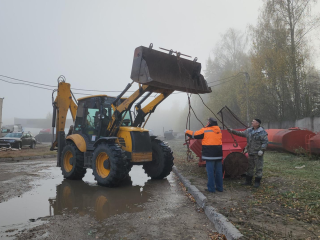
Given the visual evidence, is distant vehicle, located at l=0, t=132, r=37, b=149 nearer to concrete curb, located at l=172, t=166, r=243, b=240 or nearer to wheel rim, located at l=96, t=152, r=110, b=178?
wheel rim, located at l=96, t=152, r=110, b=178

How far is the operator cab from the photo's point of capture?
27.6ft

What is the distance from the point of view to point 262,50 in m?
26.6

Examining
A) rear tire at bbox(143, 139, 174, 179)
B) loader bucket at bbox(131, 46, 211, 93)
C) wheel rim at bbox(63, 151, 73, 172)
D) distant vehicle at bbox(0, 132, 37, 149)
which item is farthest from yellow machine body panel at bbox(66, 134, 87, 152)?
distant vehicle at bbox(0, 132, 37, 149)

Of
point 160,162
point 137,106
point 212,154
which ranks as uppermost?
point 137,106

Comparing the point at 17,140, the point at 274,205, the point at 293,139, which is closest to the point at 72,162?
the point at 274,205

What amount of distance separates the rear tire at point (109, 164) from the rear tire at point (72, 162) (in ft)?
2.94

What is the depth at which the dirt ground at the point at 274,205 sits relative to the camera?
395 cm

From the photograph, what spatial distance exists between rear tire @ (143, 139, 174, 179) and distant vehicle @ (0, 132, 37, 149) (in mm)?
15737

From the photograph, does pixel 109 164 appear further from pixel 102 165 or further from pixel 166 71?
pixel 166 71

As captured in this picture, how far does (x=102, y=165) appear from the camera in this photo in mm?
7977

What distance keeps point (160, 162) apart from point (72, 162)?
2.82 meters

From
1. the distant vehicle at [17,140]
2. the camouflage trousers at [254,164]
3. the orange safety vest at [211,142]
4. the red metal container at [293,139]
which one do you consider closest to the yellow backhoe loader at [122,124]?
the orange safety vest at [211,142]

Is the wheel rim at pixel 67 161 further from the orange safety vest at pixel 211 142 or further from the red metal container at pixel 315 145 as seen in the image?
the red metal container at pixel 315 145

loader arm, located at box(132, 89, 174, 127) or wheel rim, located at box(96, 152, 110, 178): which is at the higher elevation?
loader arm, located at box(132, 89, 174, 127)
